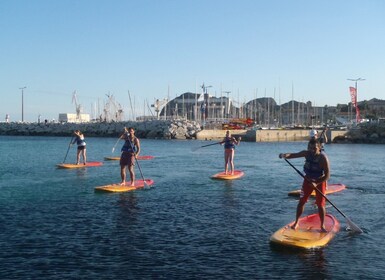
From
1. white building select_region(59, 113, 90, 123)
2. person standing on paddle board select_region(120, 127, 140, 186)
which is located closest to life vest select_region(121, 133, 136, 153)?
person standing on paddle board select_region(120, 127, 140, 186)

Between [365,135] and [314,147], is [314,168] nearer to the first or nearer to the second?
[314,147]

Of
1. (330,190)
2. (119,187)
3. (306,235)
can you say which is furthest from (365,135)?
(306,235)

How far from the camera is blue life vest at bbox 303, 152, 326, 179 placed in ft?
39.3

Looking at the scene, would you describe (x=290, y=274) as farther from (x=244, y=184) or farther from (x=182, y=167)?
(x=182, y=167)

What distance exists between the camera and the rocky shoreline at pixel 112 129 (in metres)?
94.0

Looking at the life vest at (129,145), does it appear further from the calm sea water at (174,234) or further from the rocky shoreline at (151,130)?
the rocky shoreline at (151,130)

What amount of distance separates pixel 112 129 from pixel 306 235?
9941cm

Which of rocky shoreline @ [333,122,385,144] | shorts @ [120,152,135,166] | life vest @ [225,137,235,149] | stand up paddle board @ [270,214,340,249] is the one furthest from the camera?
rocky shoreline @ [333,122,385,144]

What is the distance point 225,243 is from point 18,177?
17.3 m

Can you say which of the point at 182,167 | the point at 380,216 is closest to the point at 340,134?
the point at 182,167

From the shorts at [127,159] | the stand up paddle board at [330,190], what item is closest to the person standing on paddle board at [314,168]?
the stand up paddle board at [330,190]

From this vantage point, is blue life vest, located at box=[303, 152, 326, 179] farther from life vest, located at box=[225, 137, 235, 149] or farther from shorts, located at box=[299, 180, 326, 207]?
life vest, located at box=[225, 137, 235, 149]

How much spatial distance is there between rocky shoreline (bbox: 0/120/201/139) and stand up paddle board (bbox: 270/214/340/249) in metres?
77.9

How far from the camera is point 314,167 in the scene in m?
12.1
